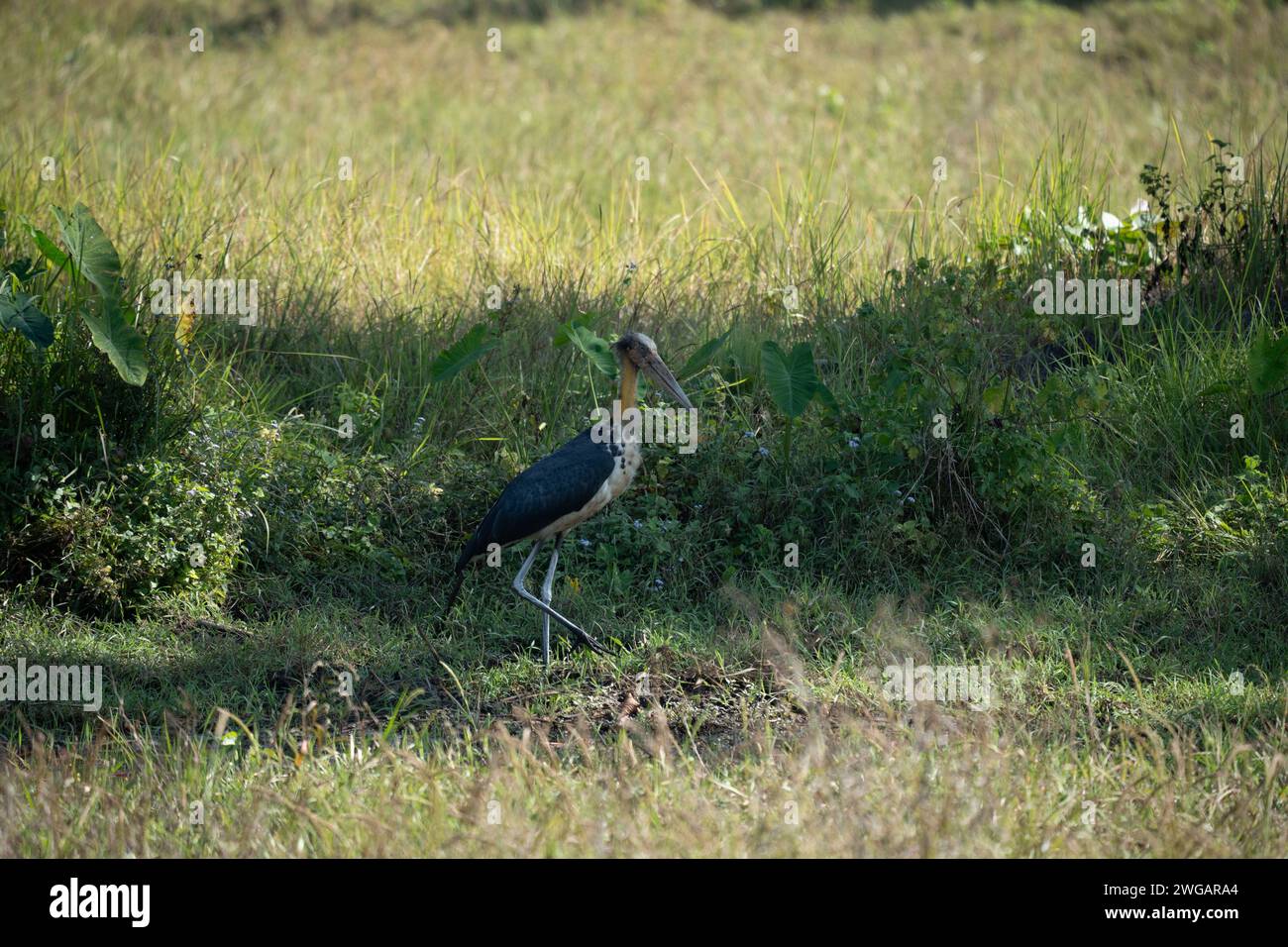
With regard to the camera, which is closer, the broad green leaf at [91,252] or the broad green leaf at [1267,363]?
the broad green leaf at [91,252]

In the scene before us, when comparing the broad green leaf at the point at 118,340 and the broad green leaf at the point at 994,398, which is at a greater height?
A: the broad green leaf at the point at 118,340

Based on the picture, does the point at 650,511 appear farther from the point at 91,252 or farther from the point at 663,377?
the point at 91,252

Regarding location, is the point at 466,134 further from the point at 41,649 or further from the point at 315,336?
the point at 41,649

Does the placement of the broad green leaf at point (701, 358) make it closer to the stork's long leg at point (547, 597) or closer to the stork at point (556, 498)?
the stork at point (556, 498)

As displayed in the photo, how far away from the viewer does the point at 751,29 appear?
1558 centimetres

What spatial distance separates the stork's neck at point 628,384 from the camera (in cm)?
582

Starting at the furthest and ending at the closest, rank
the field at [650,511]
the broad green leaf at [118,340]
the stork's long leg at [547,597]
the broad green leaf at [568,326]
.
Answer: the broad green leaf at [568,326] < the broad green leaf at [118,340] < the stork's long leg at [547,597] < the field at [650,511]

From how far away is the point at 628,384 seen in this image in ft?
19.2

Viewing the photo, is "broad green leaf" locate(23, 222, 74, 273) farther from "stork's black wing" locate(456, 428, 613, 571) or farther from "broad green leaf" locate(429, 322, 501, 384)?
"stork's black wing" locate(456, 428, 613, 571)

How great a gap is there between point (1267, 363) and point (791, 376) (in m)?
2.31

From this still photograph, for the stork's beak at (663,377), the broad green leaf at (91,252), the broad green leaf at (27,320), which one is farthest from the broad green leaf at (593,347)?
the broad green leaf at (27,320)

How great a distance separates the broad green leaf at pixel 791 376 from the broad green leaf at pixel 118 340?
2.74m

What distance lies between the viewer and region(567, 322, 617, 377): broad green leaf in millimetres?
5871

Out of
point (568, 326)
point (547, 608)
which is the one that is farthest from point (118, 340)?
point (547, 608)
